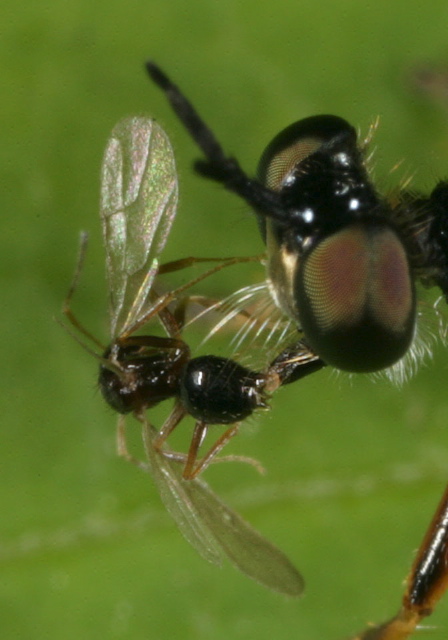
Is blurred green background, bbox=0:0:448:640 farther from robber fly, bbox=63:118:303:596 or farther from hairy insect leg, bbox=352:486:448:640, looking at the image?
robber fly, bbox=63:118:303:596

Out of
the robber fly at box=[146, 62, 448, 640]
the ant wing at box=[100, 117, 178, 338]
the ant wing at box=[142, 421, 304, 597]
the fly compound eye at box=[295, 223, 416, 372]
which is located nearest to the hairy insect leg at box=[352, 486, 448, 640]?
the ant wing at box=[142, 421, 304, 597]

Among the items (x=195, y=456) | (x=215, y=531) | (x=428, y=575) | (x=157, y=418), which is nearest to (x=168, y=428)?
(x=195, y=456)

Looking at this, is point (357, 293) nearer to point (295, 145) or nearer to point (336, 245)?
point (336, 245)

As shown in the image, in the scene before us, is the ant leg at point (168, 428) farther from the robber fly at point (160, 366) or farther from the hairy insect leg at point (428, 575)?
the hairy insect leg at point (428, 575)

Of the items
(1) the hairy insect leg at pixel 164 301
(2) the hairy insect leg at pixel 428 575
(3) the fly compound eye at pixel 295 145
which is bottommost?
(2) the hairy insect leg at pixel 428 575

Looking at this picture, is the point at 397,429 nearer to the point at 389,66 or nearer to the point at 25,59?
the point at 389,66

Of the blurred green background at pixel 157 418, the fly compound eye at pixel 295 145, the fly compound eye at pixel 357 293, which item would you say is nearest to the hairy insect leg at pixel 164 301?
the fly compound eye at pixel 295 145

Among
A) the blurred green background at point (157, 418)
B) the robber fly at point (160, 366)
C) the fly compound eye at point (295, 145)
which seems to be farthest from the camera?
the blurred green background at point (157, 418)
